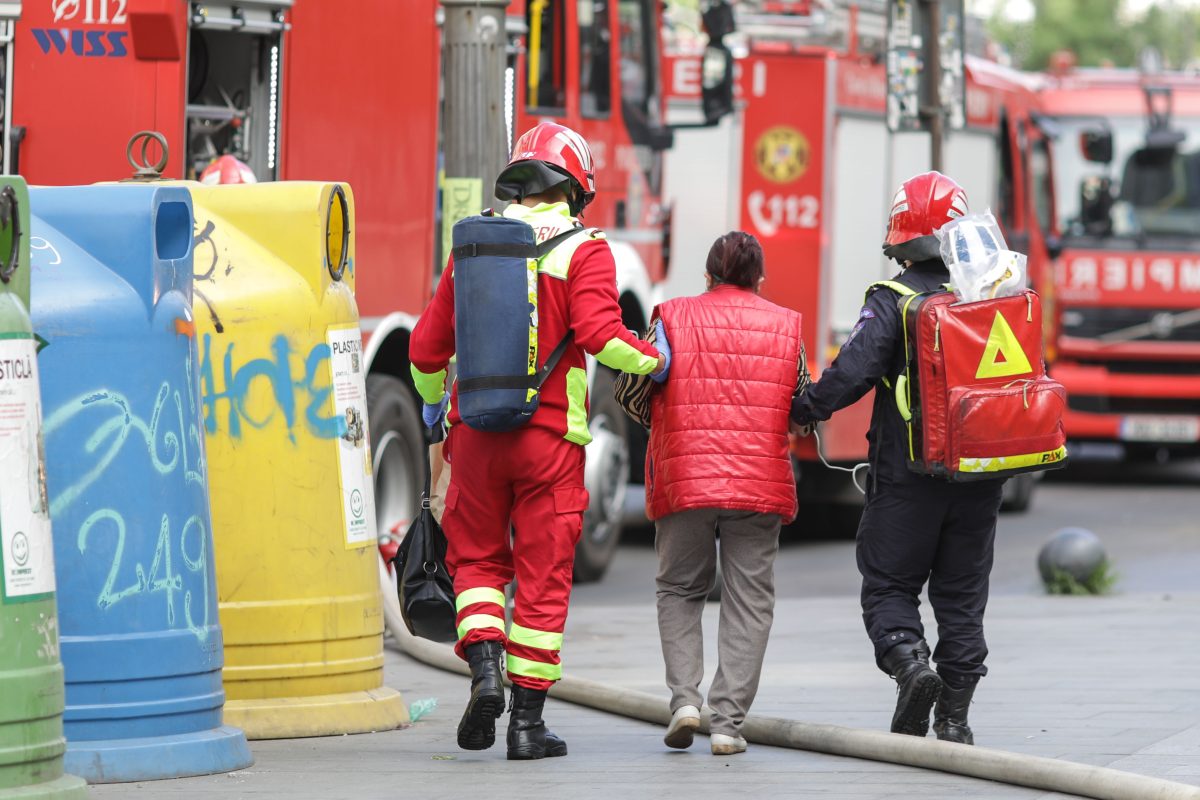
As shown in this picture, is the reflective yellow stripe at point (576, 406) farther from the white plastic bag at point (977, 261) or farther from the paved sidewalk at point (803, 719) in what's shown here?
the white plastic bag at point (977, 261)

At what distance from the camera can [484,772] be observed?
623 cm

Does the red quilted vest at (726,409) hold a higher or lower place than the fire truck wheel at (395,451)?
higher

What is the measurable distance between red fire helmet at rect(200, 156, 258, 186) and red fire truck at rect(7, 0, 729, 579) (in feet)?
0.69

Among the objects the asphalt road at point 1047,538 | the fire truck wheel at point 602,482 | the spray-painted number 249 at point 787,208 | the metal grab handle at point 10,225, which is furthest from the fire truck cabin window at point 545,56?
the metal grab handle at point 10,225

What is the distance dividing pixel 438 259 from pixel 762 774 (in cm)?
461

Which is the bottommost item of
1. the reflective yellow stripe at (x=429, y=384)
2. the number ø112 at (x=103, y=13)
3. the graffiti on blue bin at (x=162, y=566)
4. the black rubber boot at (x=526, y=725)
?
the black rubber boot at (x=526, y=725)

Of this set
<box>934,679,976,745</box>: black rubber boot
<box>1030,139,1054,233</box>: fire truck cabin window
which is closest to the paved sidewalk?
<box>934,679,976,745</box>: black rubber boot

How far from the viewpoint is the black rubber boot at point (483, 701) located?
6312mm

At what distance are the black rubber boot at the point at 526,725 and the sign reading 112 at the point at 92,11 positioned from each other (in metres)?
3.33

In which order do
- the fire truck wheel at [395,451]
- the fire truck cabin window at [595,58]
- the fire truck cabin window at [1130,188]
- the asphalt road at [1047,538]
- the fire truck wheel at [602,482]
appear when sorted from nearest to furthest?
the fire truck wheel at [395,451] → the fire truck cabin window at [595,58] → the fire truck wheel at [602,482] → the asphalt road at [1047,538] → the fire truck cabin window at [1130,188]

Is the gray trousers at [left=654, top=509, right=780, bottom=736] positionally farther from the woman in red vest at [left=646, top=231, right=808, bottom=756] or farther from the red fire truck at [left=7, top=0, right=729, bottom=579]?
the red fire truck at [left=7, top=0, right=729, bottom=579]

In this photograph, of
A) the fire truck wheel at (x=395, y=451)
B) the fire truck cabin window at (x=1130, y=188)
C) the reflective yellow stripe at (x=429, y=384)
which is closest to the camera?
the reflective yellow stripe at (x=429, y=384)

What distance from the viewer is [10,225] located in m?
5.19

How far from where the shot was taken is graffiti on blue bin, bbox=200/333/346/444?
265 inches
